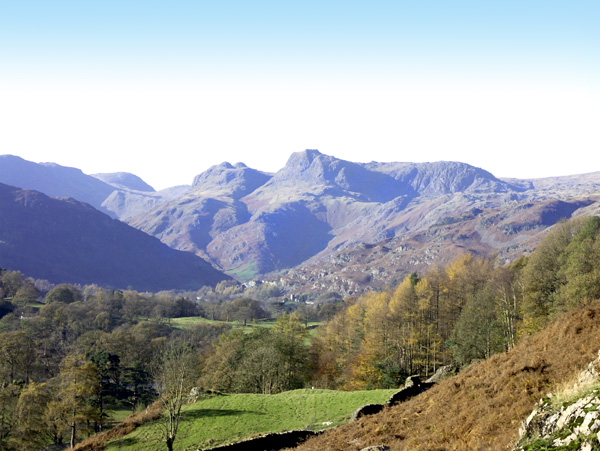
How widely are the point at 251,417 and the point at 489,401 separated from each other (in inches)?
1178

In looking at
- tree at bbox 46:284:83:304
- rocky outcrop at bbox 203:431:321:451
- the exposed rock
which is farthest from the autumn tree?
tree at bbox 46:284:83:304

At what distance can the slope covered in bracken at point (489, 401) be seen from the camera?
1672 centimetres

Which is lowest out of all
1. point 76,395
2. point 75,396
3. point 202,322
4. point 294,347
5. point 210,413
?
point 202,322

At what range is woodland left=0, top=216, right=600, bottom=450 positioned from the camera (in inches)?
2029

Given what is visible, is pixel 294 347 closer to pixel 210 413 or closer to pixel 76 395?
pixel 210 413

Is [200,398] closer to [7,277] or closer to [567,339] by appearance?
[567,339]

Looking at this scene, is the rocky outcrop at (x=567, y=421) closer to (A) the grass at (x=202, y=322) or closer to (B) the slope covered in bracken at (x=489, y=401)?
(B) the slope covered in bracken at (x=489, y=401)

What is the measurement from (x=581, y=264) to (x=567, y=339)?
121ft

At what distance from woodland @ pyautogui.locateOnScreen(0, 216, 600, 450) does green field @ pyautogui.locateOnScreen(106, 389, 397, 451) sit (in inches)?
107

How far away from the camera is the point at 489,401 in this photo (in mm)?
18703

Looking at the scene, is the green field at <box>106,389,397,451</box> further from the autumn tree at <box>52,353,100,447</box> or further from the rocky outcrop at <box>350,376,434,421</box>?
the autumn tree at <box>52,353,100,447</box>

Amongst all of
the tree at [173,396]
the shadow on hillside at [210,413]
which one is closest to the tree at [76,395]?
the tree at [173,396]

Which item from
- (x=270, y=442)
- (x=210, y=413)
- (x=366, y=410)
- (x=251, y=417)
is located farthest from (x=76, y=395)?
(x=366, y=410)

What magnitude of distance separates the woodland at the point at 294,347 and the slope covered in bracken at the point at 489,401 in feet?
42.8
